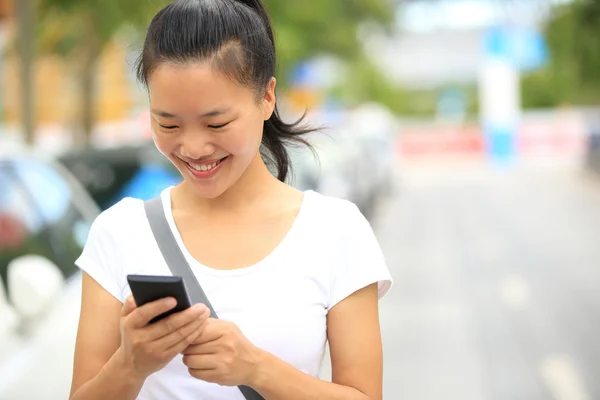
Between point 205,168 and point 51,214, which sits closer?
point 205,168

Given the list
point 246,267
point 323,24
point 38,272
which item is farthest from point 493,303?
point 323,24

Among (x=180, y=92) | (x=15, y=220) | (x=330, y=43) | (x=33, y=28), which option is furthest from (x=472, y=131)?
(x=180, y=92)

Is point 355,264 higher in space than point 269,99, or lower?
lower

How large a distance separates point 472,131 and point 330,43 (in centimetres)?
1740

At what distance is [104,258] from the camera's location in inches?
79.5

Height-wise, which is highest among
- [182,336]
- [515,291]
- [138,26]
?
[138,26]

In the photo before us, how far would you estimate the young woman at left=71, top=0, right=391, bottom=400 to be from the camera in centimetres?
192

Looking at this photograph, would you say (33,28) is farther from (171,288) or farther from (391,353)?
(171,288)

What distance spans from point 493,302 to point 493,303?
0.18 ft

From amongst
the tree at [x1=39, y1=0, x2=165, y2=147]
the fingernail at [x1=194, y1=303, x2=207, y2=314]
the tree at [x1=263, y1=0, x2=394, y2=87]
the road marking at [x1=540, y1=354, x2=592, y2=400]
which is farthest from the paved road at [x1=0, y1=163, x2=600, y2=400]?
the tree at [x1=39, y1=0, x2=165, y2=147]

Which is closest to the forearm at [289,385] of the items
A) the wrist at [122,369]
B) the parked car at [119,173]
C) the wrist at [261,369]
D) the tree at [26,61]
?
the wrist at [261,369]

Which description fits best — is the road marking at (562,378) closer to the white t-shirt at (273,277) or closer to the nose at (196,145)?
the white t-shirt at (273,277)

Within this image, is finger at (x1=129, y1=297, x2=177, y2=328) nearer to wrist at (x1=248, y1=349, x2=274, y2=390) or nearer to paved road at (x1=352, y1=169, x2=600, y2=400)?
wrist at (x1=248, y1=349, x2=274, y2=390)

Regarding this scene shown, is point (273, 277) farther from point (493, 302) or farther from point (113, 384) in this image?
point (493, 302)
